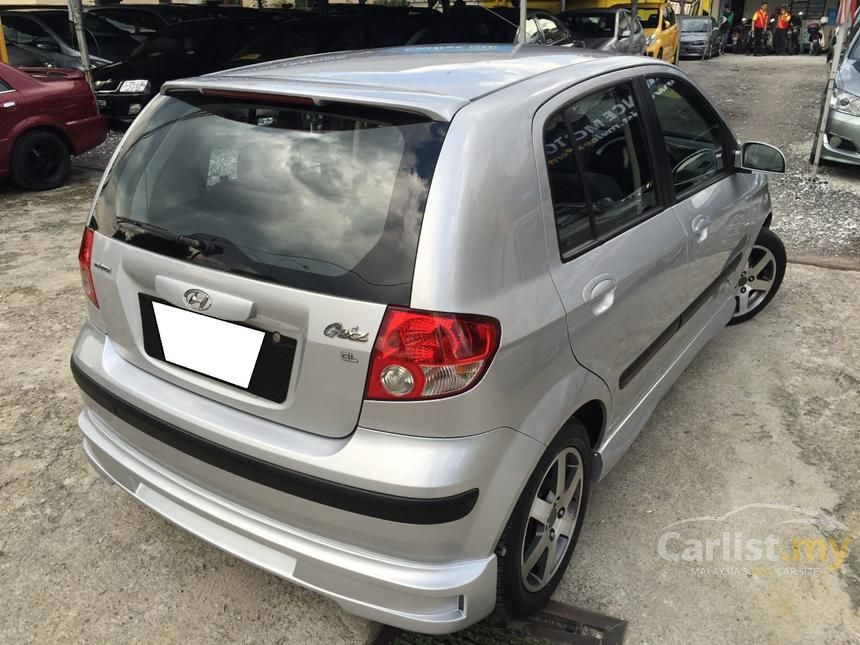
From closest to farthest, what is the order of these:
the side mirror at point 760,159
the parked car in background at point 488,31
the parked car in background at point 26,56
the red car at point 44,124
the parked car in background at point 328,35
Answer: the side mirror at point 760,159, the red car at point 44,124, the parked car in background at point 328,35, the parked car in background at point 26,56, the parked car in background at point 488,31

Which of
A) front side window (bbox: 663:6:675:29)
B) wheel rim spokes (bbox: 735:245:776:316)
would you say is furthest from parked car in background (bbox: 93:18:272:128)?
front side window (bbox: 663:6:675:29)

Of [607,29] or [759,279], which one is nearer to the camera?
[759,279]

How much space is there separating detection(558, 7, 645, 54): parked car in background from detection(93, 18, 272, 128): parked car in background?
238 inches

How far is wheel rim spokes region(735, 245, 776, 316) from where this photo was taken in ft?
13.8

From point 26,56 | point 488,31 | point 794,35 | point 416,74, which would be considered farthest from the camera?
point 794,35

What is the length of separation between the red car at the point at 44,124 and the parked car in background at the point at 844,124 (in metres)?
7.68

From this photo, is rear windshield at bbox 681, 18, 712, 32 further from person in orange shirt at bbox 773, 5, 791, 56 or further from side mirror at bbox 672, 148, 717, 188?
side mirror at bbox 672, 148, 717, 188

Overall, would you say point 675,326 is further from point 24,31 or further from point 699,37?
point 699,37

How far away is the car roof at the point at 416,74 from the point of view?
186 cm

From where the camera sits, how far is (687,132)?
3.16 meters

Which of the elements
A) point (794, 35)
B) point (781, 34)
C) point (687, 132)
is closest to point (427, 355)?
point (687, 132)

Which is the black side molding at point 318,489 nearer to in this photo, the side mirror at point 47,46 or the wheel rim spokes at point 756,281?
the wheel rim spokes at point 756,281

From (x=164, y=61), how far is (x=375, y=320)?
9773 mm

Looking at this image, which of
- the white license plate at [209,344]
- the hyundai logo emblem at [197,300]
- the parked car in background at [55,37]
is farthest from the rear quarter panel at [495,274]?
the parked car in background at [55,37]
